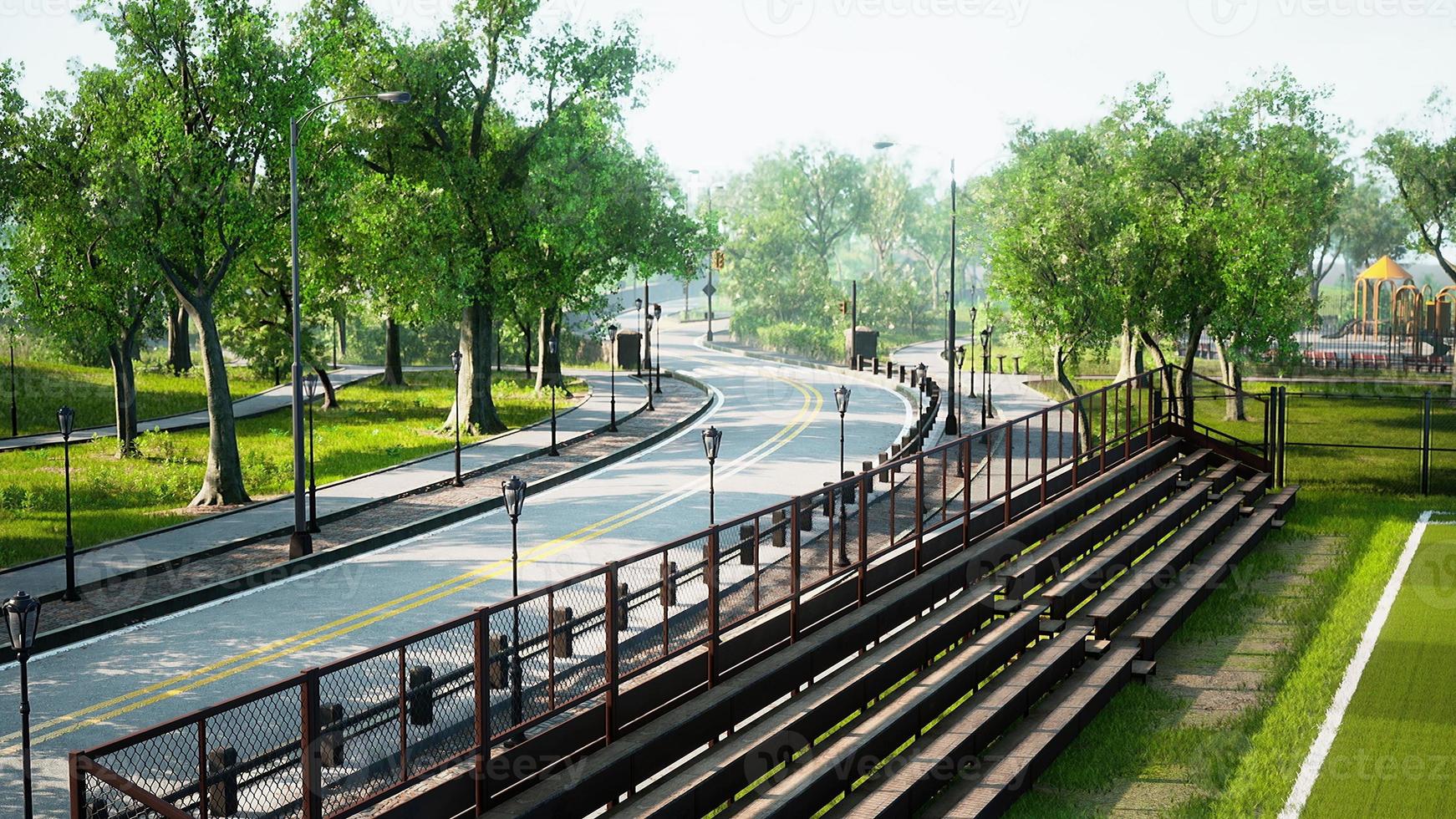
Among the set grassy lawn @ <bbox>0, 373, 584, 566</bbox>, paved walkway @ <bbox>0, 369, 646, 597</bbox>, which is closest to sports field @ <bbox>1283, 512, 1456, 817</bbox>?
paved walkway @ <bbox>0, 369, 646, 597</bbox>

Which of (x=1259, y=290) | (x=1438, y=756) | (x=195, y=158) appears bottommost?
(x=1438, y=756)

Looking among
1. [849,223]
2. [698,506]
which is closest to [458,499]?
[698,506]

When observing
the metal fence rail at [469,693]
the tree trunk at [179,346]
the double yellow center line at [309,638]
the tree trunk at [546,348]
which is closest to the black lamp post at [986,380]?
the tree trunk at [546,348]

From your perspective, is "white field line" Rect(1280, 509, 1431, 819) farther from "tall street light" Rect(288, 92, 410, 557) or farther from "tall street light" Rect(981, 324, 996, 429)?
"tall street light" Rect(981, 324, 996, 429)

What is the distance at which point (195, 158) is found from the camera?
90.2ft

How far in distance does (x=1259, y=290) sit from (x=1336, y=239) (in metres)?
121

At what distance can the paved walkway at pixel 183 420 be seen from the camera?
1572 inches

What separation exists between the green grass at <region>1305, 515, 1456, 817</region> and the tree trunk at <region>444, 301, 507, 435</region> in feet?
93.8

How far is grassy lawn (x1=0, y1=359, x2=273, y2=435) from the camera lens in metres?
45.4

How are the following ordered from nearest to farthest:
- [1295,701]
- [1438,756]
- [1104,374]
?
1. [1438,756]
2. [1295,701]
3. [1104,374]

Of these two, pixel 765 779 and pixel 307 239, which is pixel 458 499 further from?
pixel 765 779

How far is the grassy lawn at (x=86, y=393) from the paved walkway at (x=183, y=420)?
749 mm

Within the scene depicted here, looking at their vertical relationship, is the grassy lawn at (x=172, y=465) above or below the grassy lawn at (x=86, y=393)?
below

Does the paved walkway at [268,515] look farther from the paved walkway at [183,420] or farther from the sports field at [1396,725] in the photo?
the sports field at [1396,725]
